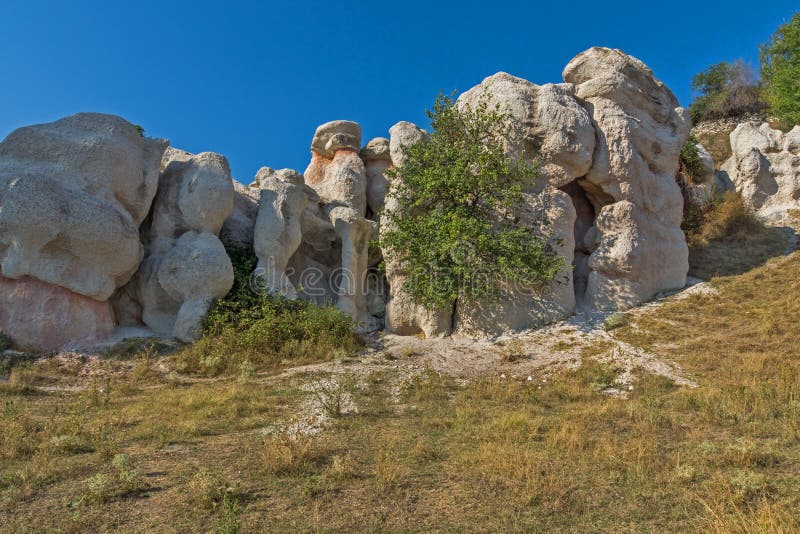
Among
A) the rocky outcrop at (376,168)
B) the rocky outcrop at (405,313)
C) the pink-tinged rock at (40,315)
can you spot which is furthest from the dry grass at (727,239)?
the pink-tinged rock at (40,315)

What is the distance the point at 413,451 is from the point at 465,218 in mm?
7416

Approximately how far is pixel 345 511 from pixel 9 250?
989 cm

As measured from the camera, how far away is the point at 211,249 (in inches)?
466

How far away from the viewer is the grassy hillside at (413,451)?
4250 millimetres

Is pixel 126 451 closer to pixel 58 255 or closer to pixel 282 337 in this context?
pixel 282 337

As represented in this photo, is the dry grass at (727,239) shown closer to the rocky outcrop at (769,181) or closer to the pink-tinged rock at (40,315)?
the rocky outcrop at (769,181)

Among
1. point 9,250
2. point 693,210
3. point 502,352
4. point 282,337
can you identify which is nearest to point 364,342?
point 282,337

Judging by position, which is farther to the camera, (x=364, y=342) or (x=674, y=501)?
(x=364, y=342)

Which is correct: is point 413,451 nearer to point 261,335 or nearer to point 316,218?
point 261,335

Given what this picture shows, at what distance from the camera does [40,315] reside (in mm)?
10531

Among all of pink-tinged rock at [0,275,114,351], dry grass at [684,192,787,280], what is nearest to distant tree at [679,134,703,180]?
dry grass at [684,192,787,280]

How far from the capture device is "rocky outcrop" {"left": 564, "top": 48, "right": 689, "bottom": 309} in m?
13.1

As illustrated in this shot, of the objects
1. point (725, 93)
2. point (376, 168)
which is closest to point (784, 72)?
point (725, 93)

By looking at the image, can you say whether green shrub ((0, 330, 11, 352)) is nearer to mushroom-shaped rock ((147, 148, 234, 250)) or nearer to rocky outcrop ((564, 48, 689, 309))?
mushroom-shaped rock ((147, 148, 234, 250))
